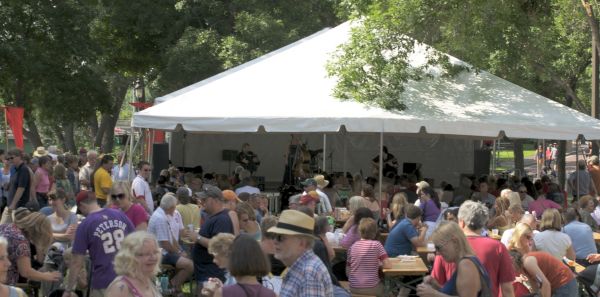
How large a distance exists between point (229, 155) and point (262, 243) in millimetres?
17279

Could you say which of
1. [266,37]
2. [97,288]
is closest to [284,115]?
[97,288]

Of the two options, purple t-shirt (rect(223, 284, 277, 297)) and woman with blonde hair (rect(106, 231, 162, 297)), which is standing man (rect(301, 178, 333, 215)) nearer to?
woman with blonde hair (rect(106, 231, 162, 297))

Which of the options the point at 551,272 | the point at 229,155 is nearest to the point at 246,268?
the point at 551,272

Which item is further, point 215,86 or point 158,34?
point 158,34

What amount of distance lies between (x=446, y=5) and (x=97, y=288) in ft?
36.8

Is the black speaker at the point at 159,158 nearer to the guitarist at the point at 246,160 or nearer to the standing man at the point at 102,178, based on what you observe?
the guitarist at the point at 246,160

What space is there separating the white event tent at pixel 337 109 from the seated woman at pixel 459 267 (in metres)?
8.01

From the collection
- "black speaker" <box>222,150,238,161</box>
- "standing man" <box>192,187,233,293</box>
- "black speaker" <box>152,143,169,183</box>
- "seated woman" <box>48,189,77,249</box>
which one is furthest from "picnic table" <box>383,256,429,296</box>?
"black speaker" <box>222,150,238,161</box>

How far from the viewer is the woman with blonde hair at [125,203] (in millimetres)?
8367

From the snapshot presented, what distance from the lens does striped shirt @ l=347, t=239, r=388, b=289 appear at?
30.8 feet

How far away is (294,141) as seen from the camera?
21.6 metres

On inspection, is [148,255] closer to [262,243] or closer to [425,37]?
[262,243]

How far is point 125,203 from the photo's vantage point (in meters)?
8.48

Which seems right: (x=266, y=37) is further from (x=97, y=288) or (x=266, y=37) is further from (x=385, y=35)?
(x=97, y=288)
